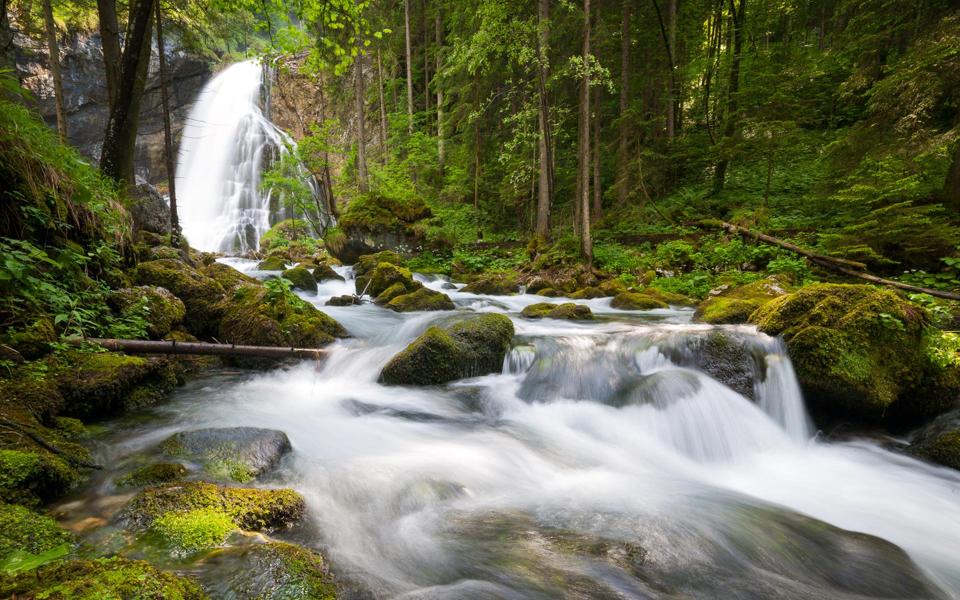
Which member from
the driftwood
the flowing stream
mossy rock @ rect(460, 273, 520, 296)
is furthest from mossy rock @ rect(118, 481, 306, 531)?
mossy rock @ rect(460, 273, 520, 296)

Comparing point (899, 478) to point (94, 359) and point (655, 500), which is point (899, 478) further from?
point (94, 359)

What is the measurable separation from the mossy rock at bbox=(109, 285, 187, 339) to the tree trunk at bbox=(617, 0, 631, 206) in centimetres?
1407

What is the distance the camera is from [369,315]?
919cm

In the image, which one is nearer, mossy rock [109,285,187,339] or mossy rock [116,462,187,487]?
mossy rock [116,462,187,487]

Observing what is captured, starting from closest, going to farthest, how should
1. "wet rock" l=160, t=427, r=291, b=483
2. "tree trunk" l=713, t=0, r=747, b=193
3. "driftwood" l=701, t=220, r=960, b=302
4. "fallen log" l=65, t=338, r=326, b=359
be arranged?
"wet rock" l=160, t=427, r=291, b=483 < "fallen log" l=65, t=338, r=326, b=359 < "driftwood" l=701, t=220, r=960, b=302 < "tree trunk" l=713, t=0, r=747, b=193

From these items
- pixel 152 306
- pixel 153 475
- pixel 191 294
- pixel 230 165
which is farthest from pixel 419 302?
pixel 230 165

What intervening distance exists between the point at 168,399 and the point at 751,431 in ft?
21.8

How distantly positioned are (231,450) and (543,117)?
43.5 feet

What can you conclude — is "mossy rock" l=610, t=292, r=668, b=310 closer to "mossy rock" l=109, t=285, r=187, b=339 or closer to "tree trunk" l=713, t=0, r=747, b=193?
"tree trunk" l=713, t=0, r=747, b=193

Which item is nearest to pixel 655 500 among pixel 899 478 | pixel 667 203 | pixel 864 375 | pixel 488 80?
pixel 899 478

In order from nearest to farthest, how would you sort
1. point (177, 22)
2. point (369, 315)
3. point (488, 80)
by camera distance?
point (369, 315) < point (177, 22) < point (488, 80)

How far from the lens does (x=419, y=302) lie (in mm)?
9719

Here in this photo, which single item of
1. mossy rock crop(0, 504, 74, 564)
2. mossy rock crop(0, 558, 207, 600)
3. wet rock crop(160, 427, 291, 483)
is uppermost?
mossy rock crop(0, 558, 207, 600)

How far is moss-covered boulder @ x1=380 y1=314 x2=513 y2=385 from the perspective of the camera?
5.94 metres
